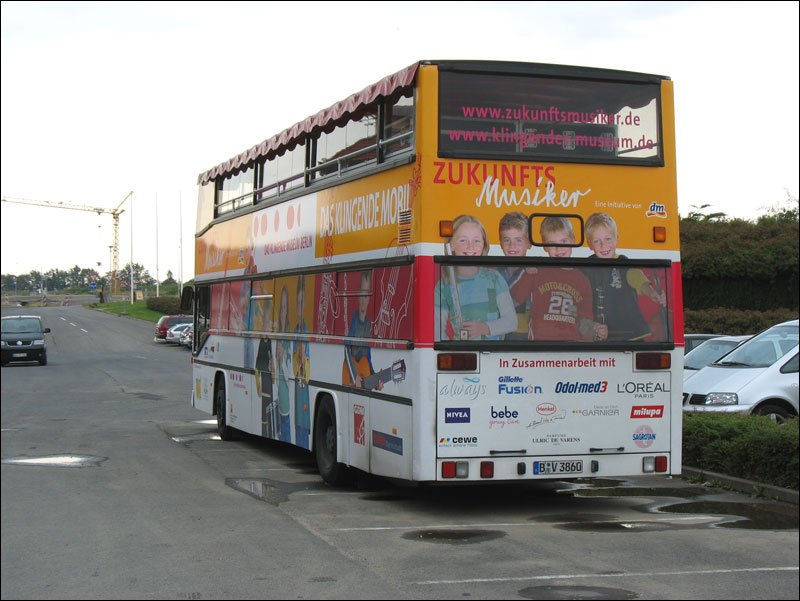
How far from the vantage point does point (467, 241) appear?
10523mm

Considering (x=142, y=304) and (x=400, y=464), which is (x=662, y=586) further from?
(x=142, y=304)

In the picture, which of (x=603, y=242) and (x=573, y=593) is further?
(x=603, y=242)

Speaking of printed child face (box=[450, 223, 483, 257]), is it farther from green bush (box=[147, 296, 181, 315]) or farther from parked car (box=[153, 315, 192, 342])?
green bush (box=[147, 296, 181, 315])

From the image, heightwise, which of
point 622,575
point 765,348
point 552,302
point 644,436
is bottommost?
point 622,575

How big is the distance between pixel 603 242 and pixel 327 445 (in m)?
4.32

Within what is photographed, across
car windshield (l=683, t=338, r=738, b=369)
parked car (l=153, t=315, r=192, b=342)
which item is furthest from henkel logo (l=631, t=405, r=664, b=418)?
parked car (l=153, t=315, r=192, b=342)

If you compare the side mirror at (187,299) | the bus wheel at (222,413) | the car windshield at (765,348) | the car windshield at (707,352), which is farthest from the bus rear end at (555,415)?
the side mirror at (187,299)

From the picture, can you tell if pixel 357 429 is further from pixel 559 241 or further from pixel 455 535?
pixel 559 241

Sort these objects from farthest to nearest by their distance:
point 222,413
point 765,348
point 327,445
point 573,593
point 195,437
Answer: point 195,437, point 222,413, point 765,348, point 327,445, point 573,593

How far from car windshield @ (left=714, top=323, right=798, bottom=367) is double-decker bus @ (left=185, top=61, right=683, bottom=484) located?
525 cm

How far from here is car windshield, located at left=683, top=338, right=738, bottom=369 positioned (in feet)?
59.9

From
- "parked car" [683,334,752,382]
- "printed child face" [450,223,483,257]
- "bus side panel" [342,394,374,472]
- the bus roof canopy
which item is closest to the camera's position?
"printed child face" [450,223,483,257]

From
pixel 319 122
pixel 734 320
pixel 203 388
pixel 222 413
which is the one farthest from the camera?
pixel 734 320

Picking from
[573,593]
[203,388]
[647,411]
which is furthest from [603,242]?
[203,388]
